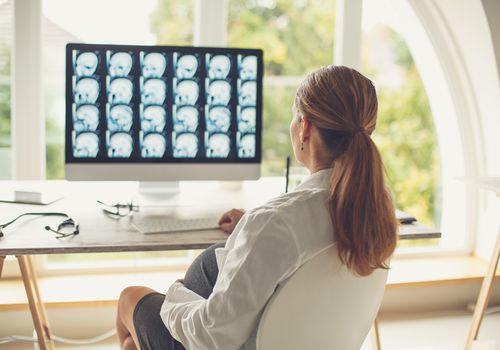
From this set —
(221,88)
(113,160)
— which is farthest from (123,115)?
(221,88)

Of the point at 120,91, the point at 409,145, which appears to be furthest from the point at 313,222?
the point at 409,145

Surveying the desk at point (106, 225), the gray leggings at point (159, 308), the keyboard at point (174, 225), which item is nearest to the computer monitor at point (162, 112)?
the desk at point (106, 225)

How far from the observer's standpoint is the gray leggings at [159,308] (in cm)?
164

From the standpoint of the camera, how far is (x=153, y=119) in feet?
7.64

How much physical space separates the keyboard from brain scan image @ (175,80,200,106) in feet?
1.49

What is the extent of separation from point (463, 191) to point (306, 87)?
2407mm

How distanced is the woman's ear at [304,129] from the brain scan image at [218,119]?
90 cm

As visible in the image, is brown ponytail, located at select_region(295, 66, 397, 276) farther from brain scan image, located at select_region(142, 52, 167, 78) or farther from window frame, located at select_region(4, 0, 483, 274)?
window frame, located at select_region(4, 0, 483, 274)

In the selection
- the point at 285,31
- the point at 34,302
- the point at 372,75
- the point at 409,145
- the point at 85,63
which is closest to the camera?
the point at 34,302

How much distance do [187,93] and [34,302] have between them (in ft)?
2.82

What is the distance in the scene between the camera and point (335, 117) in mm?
1427

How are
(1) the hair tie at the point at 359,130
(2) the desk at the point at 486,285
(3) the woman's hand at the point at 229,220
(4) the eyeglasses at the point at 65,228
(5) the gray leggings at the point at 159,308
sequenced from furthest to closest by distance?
(2) the desk at the point at 486,285 → (3) the woman's hand at the point at 229,220 → (4) the eyeglasses at the point at 65,228 → (5) the gray leggings at the point at 159,308 → (1) the hair tie at the point at 359,130

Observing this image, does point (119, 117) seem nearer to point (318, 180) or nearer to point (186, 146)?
point (186, 146)

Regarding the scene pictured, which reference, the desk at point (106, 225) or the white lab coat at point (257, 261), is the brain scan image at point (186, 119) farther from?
the white lab coat at point (257, 261)
